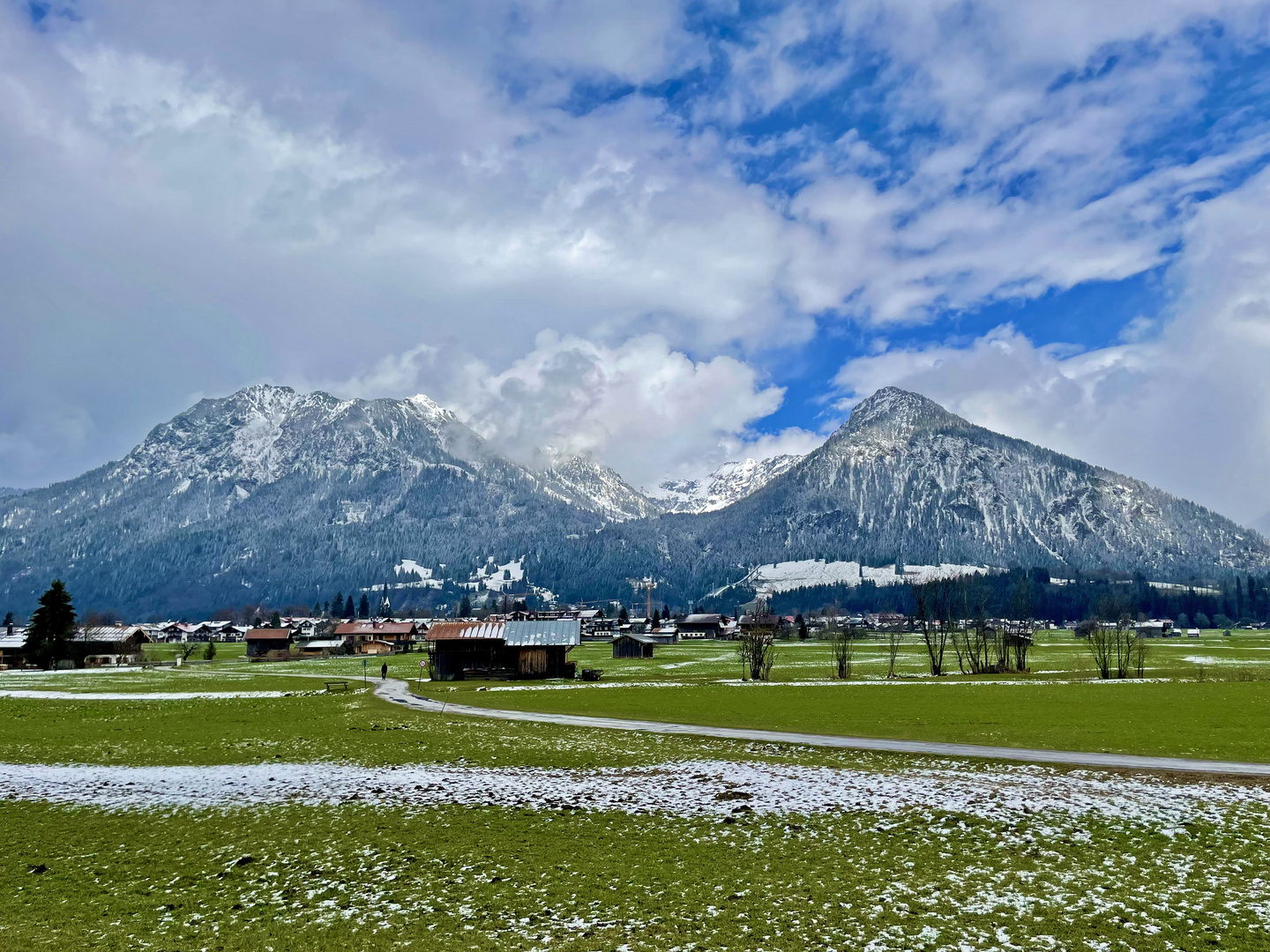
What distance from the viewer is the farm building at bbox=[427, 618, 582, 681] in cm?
9944

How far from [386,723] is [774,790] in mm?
29290

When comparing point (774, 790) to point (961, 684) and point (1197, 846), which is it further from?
point (961, 684)

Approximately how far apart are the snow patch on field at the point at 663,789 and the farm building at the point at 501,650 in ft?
224

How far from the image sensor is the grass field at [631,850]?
14352 millimetres

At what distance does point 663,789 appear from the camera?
26797 millimetres

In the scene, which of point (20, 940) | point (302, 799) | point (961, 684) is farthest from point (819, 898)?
point (961, 684)

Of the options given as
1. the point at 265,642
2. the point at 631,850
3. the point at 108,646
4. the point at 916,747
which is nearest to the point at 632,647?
the point at 265,642

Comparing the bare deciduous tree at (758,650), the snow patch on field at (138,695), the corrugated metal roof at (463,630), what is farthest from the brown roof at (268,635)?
the bare deciduous tree at (758,650)

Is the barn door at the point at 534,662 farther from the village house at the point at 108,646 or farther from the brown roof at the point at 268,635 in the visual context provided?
the brown roof at the point at 268,635

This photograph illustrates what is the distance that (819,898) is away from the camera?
1572 centimetres

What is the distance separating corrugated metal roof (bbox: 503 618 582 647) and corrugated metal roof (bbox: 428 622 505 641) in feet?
5.37

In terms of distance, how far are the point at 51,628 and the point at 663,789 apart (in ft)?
451

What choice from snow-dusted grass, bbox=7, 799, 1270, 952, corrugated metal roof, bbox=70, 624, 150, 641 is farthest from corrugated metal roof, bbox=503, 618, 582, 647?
corrugated metal roof, bbox=70, 624, 150, 641

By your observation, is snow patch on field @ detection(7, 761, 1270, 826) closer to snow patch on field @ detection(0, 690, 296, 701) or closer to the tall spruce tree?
snow patch on field @ detection(0, 690, 296, 701)
